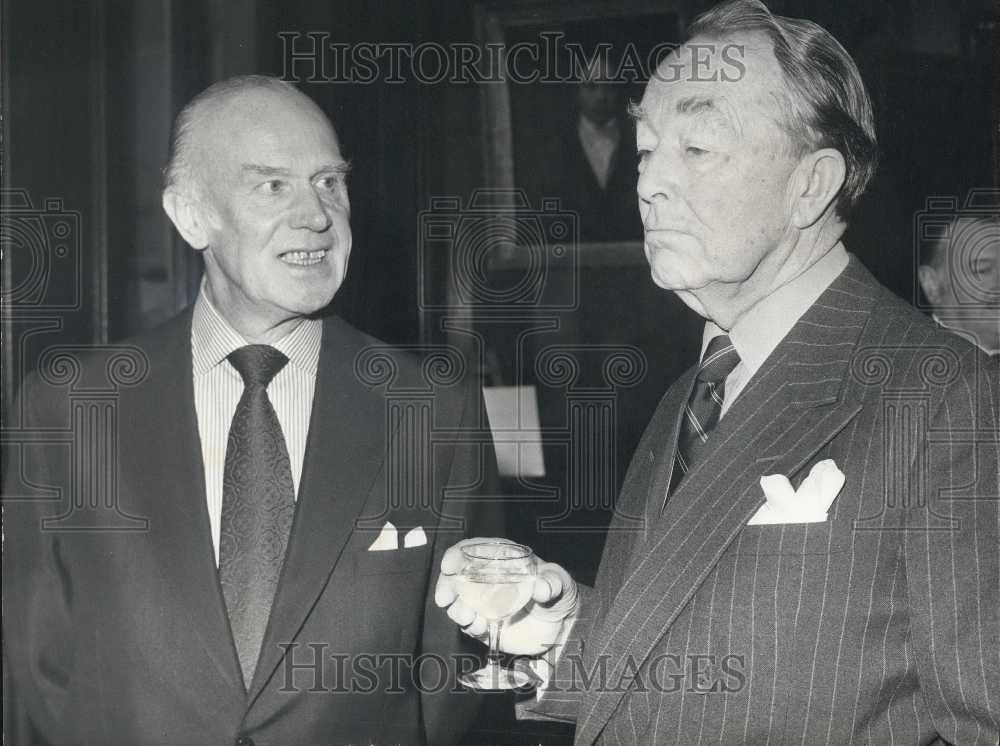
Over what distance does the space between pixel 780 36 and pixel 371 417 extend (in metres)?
0.91

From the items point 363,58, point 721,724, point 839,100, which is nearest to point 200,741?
point 721,724

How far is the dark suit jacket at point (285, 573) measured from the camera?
5.63ft

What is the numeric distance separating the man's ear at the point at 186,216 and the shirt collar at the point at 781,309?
0.92 metres

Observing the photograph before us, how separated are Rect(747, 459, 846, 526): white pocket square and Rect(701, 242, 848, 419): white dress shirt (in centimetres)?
16

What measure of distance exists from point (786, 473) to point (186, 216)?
1.09 m

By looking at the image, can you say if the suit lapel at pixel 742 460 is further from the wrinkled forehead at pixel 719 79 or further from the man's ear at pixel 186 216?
the man's ear at pixel 186 216

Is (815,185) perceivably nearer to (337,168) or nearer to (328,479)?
(337,168)

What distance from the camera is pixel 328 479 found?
1730 millimetres

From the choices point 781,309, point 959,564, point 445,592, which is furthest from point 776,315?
point 445,592

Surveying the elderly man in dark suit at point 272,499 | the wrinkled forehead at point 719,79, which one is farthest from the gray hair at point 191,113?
the wrinkled forehead at point 719,79

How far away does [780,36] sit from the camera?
1585 millimetres

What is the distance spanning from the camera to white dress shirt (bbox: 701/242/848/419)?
1.57 m

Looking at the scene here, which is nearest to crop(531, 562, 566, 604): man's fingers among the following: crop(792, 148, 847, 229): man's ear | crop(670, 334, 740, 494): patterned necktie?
crop(670, 334, 740, 494): patterned necktie

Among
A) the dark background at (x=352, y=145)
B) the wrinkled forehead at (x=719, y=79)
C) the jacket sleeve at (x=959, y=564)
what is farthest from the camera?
the dark background at (x=352, y=145)
